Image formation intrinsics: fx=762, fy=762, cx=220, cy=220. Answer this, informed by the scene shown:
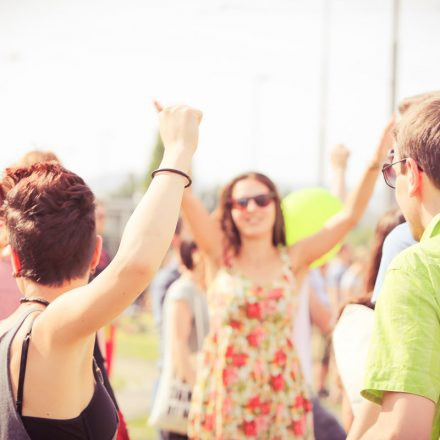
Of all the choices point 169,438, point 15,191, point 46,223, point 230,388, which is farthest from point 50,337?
point 169,438

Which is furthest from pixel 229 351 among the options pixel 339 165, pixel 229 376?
pixel 339 165

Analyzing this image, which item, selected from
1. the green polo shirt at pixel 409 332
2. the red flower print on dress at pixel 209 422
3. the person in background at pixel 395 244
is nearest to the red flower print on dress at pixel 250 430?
the red flower print on dress at pixel 209 422

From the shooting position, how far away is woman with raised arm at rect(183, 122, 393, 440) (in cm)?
382

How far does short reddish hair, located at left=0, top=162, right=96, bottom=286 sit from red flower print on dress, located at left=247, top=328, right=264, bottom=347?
199cm

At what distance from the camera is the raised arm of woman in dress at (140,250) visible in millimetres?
1622

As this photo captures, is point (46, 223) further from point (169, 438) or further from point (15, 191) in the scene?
point (169, 438)

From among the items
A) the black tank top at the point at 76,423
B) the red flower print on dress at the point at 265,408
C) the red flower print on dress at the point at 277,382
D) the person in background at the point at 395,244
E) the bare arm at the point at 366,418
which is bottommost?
the red flower print on dress at the point at 265,408

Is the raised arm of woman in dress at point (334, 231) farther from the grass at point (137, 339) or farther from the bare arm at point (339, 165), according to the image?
the grass at point (137, 339)

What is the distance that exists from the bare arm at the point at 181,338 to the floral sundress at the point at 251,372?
27.1 inches

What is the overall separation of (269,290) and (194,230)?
1.72 ft

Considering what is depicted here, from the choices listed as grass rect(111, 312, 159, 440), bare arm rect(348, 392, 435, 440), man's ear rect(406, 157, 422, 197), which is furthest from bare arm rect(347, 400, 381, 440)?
grass rect(111, 312, 159, 440)

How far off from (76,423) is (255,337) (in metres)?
2.13

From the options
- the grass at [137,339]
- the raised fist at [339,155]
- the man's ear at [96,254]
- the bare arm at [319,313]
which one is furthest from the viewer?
the grass at [137,339]

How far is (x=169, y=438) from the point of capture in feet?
15.1
